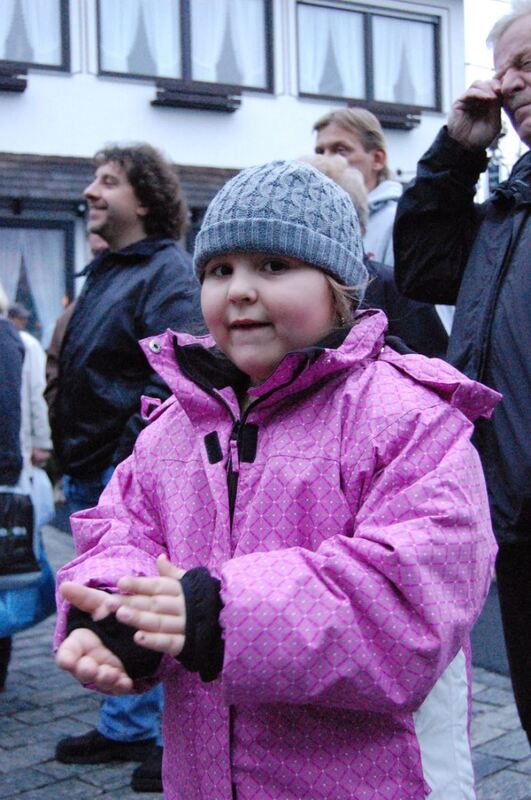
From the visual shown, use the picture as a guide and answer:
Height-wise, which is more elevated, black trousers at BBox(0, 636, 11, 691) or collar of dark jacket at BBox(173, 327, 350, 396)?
collar of dark jacket at BBox(173, 327, 350, 396)

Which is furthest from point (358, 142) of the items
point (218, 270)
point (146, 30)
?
point (146, 30)


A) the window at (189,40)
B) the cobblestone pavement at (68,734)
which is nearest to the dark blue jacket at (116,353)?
the cobblestone pavement at (68,734)

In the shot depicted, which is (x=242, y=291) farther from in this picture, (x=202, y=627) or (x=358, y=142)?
(x=358, y=142)

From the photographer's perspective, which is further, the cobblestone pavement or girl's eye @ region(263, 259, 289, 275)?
the cobblestone pavement

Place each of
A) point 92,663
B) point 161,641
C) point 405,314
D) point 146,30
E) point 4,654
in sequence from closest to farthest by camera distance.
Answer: point 161,641 < point 92,663 < point 405,314 < point 4,654 < point 146,30

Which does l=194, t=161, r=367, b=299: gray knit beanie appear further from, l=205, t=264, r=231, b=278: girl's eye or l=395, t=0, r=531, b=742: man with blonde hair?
l=395, t=0, r=531, b=742: man with blonde hair

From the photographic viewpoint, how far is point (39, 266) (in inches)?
543

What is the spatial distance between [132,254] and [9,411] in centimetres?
→ 91

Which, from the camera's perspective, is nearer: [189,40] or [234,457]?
[234,457]

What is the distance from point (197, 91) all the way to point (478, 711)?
453 inches

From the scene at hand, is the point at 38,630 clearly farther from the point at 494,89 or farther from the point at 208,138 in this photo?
the point at 208,138

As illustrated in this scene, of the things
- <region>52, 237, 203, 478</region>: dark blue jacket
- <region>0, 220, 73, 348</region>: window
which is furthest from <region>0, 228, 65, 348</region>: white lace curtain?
<region>52, 237, 203, 478</region>: dark blue jacket

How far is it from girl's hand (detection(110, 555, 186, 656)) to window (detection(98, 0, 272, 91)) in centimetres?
1323

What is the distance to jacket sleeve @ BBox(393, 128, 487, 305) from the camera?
2.61 m
